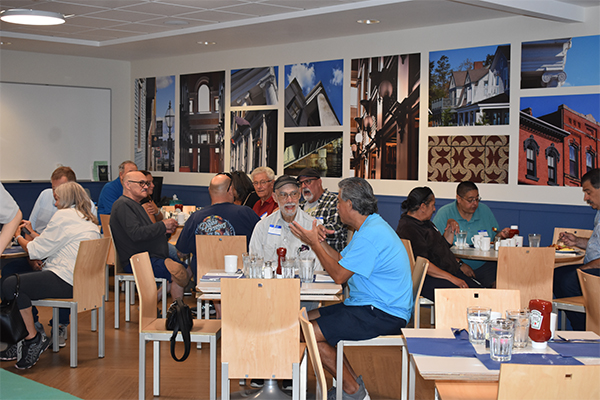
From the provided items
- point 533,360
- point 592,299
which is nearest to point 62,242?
point 533,360

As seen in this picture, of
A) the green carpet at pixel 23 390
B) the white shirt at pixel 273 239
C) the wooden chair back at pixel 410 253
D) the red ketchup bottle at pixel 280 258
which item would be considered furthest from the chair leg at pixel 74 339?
the wooden chair back at pixel 410 253

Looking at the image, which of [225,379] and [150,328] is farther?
[150,328]

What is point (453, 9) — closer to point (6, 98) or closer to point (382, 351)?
point (382, 351)

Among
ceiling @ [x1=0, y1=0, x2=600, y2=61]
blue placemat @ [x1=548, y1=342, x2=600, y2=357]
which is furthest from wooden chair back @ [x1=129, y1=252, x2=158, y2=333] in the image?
ceiling @ [x1=0, y1=0, x2=600, y2=61]

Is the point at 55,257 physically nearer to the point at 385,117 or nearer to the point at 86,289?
the point at 86,289

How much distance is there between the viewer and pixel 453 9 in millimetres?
6898

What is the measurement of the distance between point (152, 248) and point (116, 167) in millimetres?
5954

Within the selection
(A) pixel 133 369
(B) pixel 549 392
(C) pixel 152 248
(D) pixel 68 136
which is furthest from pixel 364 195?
(D) pixel 68 136

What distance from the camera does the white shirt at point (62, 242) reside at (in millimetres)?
4758

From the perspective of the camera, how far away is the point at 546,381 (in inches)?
83.5

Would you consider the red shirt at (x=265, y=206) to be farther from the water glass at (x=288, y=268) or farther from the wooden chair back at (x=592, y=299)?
the wooden chair back at (x=592, y=299)

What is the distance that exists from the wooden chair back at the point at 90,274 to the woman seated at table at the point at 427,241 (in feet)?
8.42

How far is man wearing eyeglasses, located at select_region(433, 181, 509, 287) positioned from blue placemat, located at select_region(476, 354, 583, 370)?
320cm

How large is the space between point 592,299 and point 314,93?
5.95m
